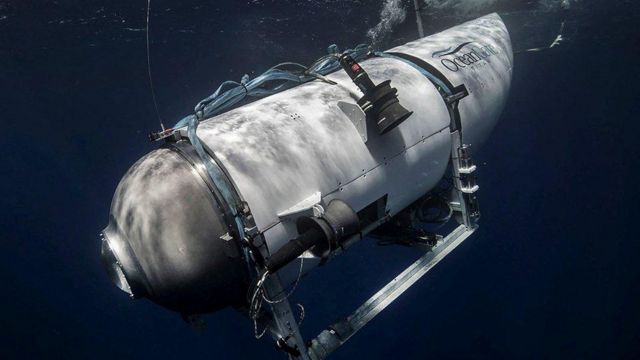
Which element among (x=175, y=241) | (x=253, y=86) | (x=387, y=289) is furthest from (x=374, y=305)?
(x=253, y=86)

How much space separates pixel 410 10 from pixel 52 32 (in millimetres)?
10128

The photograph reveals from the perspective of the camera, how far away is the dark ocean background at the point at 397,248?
12672mm

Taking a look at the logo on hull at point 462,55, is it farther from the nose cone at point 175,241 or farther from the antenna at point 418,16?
the antenna at point 418,16

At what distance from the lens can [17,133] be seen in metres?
14.5

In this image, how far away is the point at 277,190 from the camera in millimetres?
3023

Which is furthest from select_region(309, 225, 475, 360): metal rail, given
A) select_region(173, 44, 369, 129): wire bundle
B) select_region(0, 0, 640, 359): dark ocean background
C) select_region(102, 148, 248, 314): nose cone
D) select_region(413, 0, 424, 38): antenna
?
select_region(0, 0, 640, 359): dark ocean background

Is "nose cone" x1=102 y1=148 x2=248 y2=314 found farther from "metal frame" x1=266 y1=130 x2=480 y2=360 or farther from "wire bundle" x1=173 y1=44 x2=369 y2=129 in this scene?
"wire bundle" x1=173 y1=44 x2=369 y2=129

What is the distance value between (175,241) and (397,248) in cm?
1939

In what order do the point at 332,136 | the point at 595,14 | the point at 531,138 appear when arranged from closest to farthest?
the point at 332,136, the point at 595,14, the point at 531,138

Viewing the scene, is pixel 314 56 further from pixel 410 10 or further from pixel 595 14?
pixel 595 14

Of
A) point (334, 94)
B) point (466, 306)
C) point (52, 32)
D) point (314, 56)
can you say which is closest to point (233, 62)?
point (314, 56)

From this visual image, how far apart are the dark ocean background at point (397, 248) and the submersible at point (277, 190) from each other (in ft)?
26.2

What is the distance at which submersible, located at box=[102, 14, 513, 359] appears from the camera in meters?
2.78

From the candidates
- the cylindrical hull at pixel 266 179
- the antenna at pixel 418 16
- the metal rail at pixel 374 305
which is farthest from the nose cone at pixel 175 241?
the antenna at pixel 418 16
